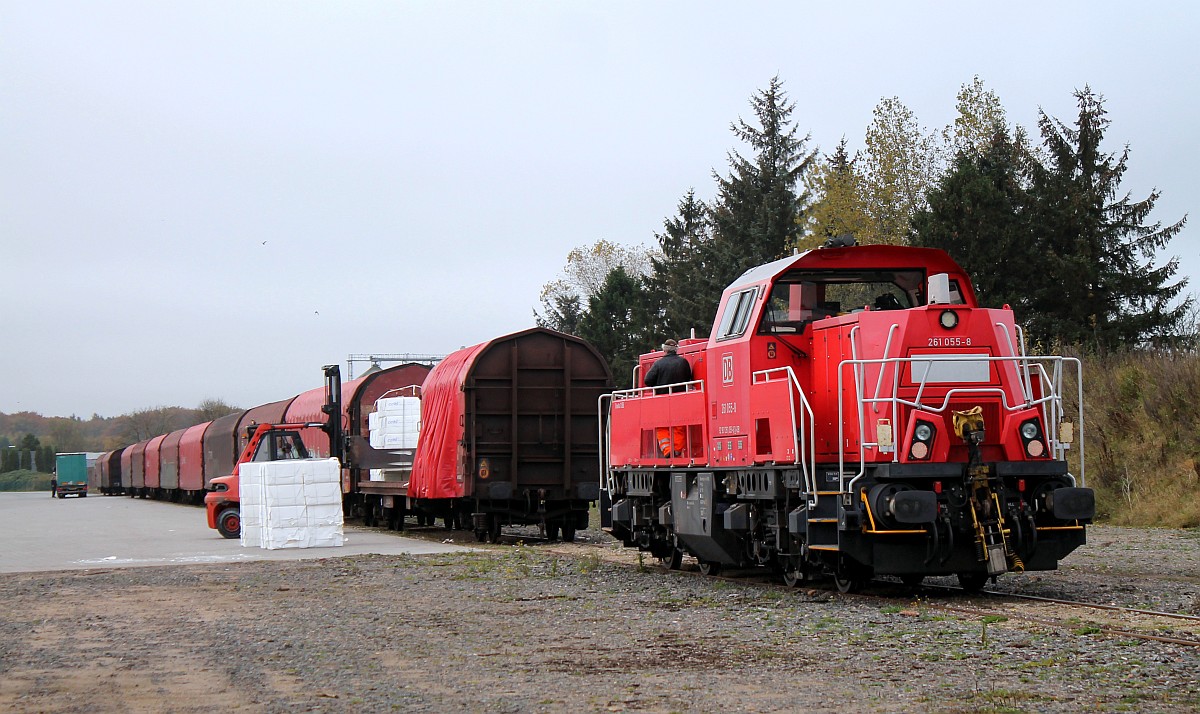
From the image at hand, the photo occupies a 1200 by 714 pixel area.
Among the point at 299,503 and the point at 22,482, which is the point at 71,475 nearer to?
the point at 22,482

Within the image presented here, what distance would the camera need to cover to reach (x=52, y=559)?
67.7ft

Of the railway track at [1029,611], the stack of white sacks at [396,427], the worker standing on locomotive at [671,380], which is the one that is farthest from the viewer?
the stack of white sacks at [396,427]

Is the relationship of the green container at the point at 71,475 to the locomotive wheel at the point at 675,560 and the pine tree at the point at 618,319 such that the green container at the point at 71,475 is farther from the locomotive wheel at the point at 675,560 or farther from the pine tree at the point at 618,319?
the locomotive wheel at the point at 675,560

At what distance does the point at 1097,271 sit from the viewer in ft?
129

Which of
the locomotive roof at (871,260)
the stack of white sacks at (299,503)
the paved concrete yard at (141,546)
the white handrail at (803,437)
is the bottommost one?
the paved concrete yard at (141,546)

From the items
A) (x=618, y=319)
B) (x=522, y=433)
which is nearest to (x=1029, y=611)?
(x=522, y=433)

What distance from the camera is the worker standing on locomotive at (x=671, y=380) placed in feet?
46.9

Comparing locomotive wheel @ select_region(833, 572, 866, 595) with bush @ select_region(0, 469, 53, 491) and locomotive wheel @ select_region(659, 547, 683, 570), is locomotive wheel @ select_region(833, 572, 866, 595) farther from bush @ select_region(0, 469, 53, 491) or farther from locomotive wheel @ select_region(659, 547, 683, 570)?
bush @ select_region(0, 469, 53, 491)

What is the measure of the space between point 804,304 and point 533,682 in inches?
240

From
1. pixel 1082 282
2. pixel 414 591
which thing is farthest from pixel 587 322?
pixel 414 591

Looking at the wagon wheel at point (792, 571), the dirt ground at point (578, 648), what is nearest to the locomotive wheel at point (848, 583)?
the dirt ground at point (578, 648)

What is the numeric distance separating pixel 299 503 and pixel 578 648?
13149 millimetres

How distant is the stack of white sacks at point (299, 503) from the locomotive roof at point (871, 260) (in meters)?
10.9

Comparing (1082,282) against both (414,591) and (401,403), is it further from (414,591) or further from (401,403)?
(414,591)
